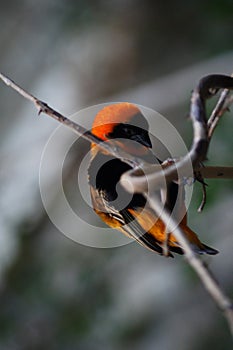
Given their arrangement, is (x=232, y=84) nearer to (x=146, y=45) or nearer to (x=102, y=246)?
(x=102, y=246)

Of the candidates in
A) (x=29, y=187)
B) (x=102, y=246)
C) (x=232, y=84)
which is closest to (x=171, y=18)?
(x=29, y=187)

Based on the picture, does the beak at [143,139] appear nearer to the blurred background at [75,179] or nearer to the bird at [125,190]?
the bird at [125,190]

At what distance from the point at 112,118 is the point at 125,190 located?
28 centimetres

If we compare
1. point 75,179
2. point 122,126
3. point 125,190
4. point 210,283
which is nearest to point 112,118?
point 122,126

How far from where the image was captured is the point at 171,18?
562cm

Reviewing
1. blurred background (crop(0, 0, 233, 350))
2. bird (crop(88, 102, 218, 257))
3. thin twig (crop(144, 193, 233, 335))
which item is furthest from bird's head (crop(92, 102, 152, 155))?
blurred background (crop(0, 0, 233, 350))

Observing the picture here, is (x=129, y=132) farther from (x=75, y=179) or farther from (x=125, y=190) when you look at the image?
(x=75, y=179)

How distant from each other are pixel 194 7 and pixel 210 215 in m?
1.93

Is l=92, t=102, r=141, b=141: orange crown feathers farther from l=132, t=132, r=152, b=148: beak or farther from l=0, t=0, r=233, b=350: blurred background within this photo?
l=0, t=0, r=233, b=350: blurred background

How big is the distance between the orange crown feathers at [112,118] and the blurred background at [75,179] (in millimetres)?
1768

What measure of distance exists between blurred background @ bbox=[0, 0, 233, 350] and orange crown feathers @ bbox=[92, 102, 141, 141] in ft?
5.80

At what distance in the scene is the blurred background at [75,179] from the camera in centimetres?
443

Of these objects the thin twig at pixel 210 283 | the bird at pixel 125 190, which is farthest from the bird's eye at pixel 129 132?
the thin twig at pixel 210 283

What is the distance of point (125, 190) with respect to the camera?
1771mm
